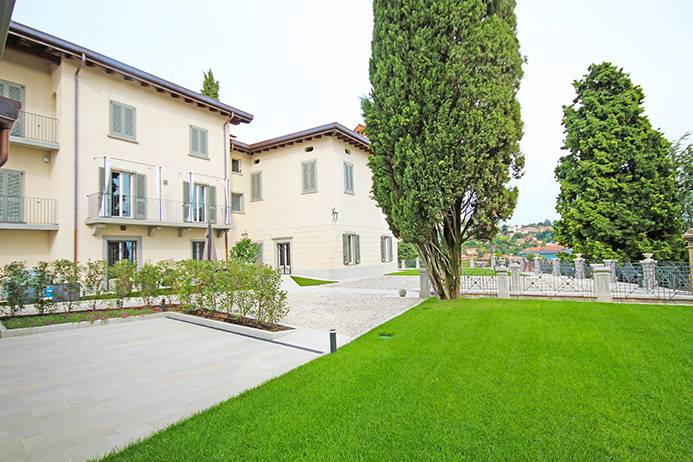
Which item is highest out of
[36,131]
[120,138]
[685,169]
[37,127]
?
[120,138]

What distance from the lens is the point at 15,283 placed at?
25.4ft

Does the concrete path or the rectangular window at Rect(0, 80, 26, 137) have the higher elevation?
the rectangular window at Rect(0, 80, 26, 137)

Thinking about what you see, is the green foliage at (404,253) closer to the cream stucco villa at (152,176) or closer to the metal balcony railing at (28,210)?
the cream stucco villa at (152,176)

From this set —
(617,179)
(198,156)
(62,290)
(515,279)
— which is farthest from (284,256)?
(617,179)

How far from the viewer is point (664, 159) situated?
15.6 metres

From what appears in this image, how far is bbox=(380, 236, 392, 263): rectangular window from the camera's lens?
2353 centimetres

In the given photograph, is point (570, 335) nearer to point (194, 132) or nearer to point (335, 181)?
point (335, 181)

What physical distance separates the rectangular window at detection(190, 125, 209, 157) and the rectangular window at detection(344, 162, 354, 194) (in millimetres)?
7431

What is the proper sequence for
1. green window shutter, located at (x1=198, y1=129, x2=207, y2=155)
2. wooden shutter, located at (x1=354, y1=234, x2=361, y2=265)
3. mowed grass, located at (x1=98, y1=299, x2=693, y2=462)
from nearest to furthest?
mowed grass, located at (x1=98, y1=299, x2=693, y2=462)
green window shutter, located at (x1=198, y1=129, x2=207, y2=155)
wooden shutter, located at (x1=354, y1=234, x2=361, y2=265)

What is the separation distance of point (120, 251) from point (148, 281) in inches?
223

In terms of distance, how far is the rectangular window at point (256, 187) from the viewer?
21031 mm

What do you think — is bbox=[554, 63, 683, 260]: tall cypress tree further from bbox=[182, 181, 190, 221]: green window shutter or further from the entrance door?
bbox=[182, 181, 190, 221]: green window shutter

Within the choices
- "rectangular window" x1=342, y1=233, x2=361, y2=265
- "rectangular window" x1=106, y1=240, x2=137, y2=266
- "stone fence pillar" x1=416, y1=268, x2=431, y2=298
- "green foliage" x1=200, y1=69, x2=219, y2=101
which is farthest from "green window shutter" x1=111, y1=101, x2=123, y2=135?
"stone fence pillar" x1=416, y1=268, x2=431, y2=298

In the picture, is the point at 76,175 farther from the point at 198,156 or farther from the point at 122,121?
the point at 198,156
